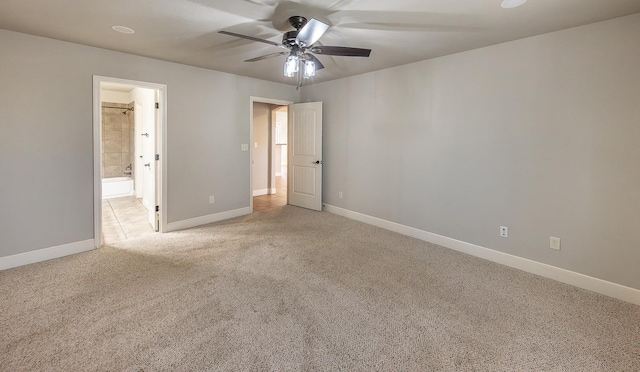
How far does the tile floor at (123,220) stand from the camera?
423 cm

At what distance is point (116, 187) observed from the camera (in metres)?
6.86

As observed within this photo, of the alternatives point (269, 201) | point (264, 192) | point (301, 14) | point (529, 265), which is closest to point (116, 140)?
point (264, 192)

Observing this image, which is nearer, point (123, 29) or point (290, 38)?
point (290, 38)

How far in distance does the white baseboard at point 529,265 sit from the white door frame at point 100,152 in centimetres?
329

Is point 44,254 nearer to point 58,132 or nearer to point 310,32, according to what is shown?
point 58,132

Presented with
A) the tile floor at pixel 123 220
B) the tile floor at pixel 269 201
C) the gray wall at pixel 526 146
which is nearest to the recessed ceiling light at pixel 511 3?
the gray wall at pixel 526 146

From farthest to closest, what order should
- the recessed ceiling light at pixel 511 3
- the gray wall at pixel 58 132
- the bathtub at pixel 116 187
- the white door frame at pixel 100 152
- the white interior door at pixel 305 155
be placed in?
the bathtub at pixel 116 187 → the white interior door at pixel 305 155 → the white door frame at pixel 100 152 → the gray wall at pixel 58 132 → the recessed ceiling light at pixel 511 3

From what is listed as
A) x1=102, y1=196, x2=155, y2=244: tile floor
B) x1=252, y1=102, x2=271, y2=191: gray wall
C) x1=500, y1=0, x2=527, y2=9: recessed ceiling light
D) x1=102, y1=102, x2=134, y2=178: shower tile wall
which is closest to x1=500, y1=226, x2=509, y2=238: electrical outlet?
x1=500, y1=0, x2=527, y2=9: recessed ceiling light

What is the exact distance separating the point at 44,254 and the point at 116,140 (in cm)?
470

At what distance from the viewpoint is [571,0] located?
88.1 inches

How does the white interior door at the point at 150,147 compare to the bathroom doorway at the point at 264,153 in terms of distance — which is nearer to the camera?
the white interior door at the point at 150,147

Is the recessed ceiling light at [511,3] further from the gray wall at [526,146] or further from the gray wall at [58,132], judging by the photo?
the gray wall at [58,132]

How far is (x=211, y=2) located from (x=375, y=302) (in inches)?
110

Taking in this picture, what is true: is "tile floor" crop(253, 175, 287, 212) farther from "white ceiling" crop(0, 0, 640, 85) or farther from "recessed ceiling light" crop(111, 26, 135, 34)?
"recessed ceiling light" crop(111, 26, 135, 34)
